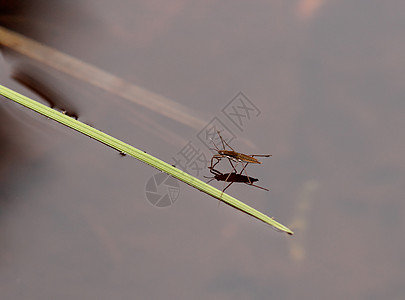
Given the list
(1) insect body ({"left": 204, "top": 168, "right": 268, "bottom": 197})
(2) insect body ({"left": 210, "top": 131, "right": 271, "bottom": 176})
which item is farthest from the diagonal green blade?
(2) insect body ({"left": 210, "top": 131, "right": 271, "bottom": 176})

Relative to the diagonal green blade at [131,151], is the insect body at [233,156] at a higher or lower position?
higher

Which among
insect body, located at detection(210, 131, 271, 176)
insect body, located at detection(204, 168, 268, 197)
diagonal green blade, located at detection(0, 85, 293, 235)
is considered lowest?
diagonal green blade, located at detection(0, 85, 293, 235)

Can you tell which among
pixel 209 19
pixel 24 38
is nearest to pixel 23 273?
pixel 24 38

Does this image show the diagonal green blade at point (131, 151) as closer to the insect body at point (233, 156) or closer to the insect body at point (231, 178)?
the insect body at point (231, 178)

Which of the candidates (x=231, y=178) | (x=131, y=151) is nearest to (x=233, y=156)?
(x=231, y=178)

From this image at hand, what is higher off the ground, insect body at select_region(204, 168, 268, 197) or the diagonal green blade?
insect body at select_region(204, 168, 268, 197)

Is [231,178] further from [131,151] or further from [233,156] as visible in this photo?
[131,151]

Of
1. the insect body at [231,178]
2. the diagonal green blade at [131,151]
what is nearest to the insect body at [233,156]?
the insect body at [231,178]

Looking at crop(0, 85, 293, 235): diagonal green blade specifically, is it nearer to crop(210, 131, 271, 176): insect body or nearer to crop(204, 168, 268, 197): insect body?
crop(204, 168, 268, 197): insect body
